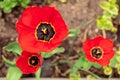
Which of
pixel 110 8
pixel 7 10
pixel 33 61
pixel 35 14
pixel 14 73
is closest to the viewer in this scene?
pixel 35 14

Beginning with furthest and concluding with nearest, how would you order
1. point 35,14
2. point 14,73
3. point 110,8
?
1. point 110,8
2. point 14,73
3. point 35,14

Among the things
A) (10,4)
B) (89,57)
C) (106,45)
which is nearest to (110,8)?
(106,45)

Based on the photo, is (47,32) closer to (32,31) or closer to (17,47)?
(32,31)

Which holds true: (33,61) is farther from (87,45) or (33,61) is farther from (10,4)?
(10,4)

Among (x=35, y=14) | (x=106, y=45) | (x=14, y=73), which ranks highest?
(x=35, y=14)

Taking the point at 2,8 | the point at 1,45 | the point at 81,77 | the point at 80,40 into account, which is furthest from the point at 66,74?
the point at 2,8

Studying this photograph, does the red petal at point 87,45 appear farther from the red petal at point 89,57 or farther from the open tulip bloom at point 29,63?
the open tulip bloom at point 29,63

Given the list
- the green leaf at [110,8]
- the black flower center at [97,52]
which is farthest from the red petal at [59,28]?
the green leaf at [110,8]

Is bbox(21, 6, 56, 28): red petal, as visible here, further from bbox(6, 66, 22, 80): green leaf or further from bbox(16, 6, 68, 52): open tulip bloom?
bbox(6, 66, 22, 80): green leaf
